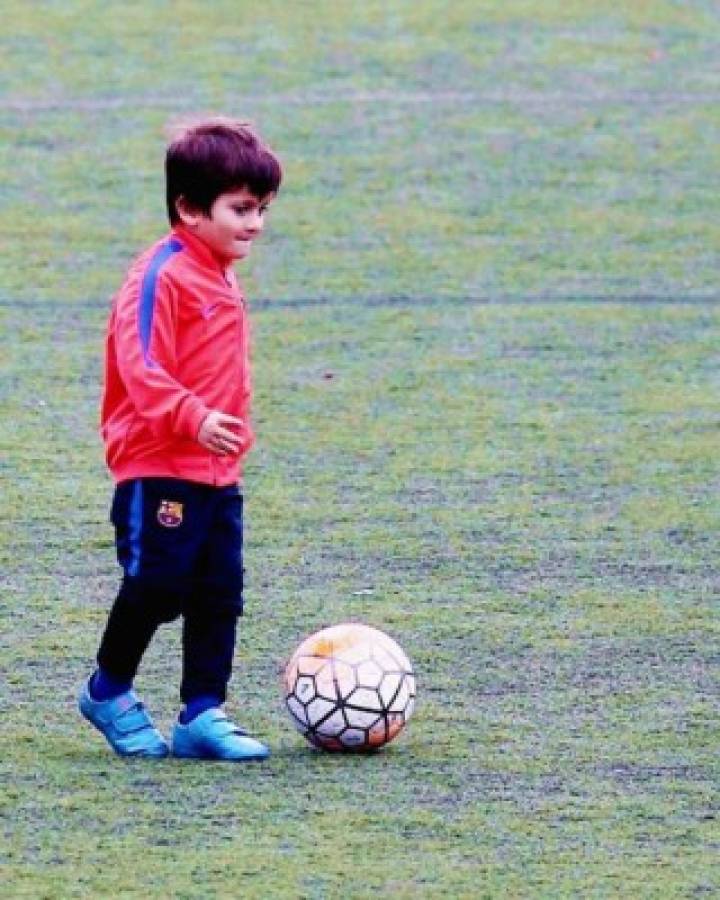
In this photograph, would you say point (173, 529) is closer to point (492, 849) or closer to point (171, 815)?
point (171, 815)

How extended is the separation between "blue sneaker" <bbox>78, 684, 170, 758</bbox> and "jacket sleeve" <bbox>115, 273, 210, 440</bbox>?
1.79ft

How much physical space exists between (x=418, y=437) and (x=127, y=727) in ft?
9.20

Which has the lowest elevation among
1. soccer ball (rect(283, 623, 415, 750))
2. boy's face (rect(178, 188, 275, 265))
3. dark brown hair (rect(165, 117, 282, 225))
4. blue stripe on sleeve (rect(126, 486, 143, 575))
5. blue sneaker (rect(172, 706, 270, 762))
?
blue sneaker (rect(172, 706, 270, 762))

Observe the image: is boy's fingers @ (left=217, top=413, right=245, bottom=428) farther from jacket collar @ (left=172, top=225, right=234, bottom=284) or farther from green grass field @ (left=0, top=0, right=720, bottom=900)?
green grass field @ (left=0, top=0, right=720, bottom=900)

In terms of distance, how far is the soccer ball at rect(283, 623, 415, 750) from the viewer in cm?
468

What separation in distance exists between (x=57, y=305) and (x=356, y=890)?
17.1 ft

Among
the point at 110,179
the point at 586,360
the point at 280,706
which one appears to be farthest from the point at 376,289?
the point at 280,706

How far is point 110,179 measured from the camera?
34.9 feet

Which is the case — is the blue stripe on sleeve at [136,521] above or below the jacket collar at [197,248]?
below

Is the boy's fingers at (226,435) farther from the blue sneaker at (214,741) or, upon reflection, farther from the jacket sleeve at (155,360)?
the blue sneaker at (214,741)

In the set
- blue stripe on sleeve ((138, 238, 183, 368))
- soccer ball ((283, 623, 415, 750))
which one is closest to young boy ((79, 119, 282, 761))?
blue stripe on sleeve ((138, 238, 183, 368))

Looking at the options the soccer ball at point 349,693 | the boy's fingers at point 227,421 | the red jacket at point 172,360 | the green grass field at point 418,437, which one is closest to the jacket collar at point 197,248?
the red jacket at point 172,360

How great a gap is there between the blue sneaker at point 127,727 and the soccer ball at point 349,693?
10.8 inches

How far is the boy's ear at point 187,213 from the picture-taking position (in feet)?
15.2
